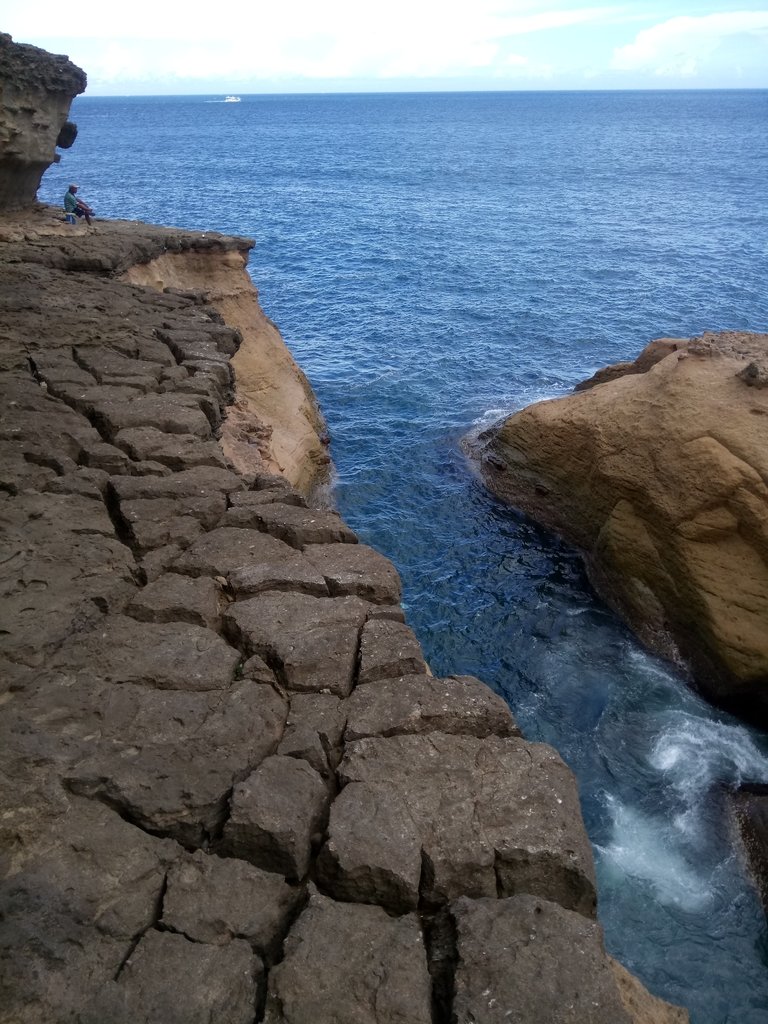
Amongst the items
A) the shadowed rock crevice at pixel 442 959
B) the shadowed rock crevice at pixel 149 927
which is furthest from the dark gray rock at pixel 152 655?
the shadowed rock crevice at pixel 442 959

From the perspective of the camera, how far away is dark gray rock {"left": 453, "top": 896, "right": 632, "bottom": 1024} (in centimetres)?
425

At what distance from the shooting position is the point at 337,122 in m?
170

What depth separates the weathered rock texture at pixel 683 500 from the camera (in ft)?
45.0

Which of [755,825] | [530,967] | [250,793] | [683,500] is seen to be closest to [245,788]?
[250,793]

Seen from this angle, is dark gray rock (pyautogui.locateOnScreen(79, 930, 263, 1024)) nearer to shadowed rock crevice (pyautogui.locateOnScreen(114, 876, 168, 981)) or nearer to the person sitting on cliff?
shadowed rock crevice (pyautogui.locateOnScreen(114, 876, 168, 981))

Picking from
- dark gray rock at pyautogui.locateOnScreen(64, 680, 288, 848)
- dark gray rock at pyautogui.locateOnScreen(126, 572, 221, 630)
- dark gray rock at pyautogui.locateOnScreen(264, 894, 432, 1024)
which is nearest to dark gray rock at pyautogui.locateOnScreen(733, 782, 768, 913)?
dark gray rock at pyautogui.locateOnScreen(264, 894, 432, 1024)

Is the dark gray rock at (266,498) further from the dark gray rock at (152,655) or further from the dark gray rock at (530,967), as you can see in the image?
the dark gray rock at (530,967)

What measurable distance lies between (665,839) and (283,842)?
828 centimetres

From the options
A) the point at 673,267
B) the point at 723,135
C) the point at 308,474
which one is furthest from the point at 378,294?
the point at 723,135

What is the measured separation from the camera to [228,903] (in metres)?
4.82

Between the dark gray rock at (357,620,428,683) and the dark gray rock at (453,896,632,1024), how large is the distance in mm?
2171

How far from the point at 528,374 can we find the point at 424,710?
22374 mm

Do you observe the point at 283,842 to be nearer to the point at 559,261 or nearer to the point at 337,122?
the point at 559,261

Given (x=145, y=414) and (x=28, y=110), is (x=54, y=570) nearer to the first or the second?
(x=145, y=414)
